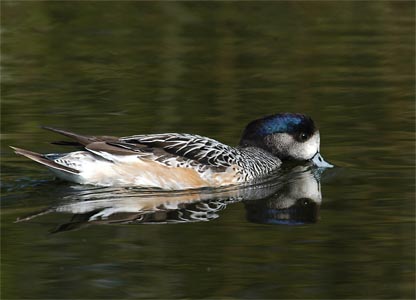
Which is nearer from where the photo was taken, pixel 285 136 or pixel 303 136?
pixel 303 136

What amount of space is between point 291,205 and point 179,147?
4.41ft

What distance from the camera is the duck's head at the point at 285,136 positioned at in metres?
12.3

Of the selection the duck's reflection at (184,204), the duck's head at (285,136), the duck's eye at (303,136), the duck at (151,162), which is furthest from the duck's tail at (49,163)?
the duck's eye at (303,136)

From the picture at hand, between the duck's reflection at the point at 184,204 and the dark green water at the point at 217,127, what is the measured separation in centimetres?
4

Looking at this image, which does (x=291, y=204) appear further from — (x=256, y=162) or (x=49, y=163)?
(x=49, y=163)

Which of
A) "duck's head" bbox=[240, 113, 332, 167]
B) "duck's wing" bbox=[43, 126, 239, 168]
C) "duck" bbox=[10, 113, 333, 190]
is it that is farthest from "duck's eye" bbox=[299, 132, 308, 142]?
"duck's wing" bbox=[43, 126, 239, 168]

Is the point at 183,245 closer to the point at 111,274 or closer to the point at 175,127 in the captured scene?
the point at 111,274

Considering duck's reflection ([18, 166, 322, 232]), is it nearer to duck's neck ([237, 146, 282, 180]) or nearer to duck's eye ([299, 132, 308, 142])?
duck's neck ([237, 146, 282, 180])

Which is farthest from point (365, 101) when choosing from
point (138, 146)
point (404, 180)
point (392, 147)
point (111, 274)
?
point (111, 274)

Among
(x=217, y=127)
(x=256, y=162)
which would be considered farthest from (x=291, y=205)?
(x=217, y=127)

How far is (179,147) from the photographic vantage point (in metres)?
11.1

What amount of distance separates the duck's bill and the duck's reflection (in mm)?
452

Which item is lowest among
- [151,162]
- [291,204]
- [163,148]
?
[291,204]

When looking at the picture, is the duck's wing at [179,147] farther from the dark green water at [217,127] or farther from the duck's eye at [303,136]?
the duck's eye at [303,136]
